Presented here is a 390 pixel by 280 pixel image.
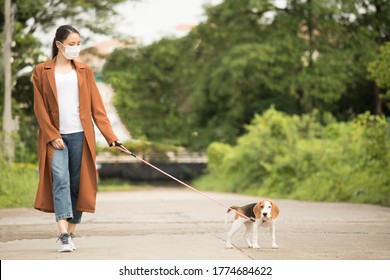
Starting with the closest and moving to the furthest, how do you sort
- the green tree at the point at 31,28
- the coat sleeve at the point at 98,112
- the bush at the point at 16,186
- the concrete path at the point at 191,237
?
1. the concrete path at the point at 191,237
2. the coat sleeve at the point at 98,112
3. the bush at the point at 16,186
4. the green tree at the point at 31,28

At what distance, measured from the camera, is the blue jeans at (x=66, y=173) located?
850 centimetres

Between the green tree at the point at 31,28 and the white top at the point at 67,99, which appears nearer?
the white top at the point at 67,99

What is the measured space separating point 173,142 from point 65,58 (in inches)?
1497

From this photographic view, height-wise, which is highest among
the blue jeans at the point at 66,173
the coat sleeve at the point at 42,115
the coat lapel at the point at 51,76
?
the coat lapel at the point at 51,76

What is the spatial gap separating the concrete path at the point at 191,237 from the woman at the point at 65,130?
18.2 inches

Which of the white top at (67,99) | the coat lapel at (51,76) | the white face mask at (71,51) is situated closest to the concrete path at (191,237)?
the white top at (67,99)

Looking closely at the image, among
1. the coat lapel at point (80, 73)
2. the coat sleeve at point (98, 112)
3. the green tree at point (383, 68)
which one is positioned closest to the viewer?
the coat lapel at point (80, 73)

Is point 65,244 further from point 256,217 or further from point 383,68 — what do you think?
point 383,68

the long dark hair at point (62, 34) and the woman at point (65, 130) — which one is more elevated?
the long dark hair at point (62, 34)

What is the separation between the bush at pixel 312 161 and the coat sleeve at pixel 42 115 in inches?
397

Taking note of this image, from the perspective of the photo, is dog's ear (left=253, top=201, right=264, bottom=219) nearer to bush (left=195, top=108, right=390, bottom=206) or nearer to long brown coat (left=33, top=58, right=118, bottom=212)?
long brown coat (left=33, top=58, right=118, bottom=212)

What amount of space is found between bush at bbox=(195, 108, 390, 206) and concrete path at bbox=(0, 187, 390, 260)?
3942 millimetres

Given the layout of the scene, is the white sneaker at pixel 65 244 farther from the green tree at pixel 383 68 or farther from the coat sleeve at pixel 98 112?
the green tree at pixel 383 68

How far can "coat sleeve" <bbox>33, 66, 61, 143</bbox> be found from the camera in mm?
8445
